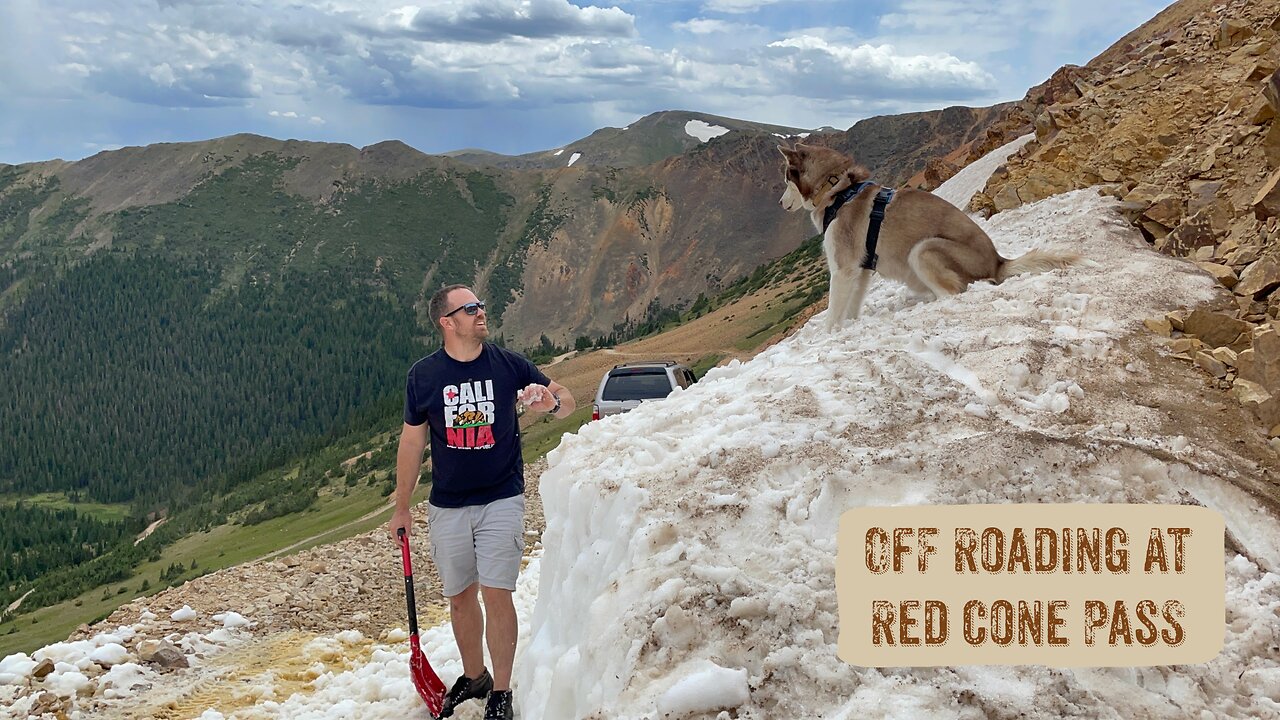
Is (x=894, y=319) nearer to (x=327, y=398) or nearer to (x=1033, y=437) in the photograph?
(x=1033, y=437)

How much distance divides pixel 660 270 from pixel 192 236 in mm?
98864

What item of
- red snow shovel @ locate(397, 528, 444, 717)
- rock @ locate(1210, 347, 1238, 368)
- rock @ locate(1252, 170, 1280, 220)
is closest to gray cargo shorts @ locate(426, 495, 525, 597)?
red snow shovel @ locate(397, 528, 444, 717)

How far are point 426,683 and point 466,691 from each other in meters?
0.46

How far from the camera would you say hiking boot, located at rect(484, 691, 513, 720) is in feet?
16.5

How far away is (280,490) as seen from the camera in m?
74.7

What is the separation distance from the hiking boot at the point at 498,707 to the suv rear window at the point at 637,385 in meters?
9.83

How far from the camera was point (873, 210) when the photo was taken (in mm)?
8023

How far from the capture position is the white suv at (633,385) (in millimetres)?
14797

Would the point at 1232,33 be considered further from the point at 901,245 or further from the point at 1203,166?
the point at 901,245

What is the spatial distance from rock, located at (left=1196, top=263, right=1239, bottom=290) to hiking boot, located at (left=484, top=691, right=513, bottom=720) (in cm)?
647

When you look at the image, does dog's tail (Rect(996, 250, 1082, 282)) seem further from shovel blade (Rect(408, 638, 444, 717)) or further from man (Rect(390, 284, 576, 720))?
shovel blade (Rect(408, 638, 444, 717))

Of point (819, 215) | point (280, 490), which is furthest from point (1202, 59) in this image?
point (280, 490)

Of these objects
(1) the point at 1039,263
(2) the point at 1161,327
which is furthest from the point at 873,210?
(2) the point at 1161,327

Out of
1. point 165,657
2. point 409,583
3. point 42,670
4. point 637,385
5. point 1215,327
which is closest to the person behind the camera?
point 409,583
